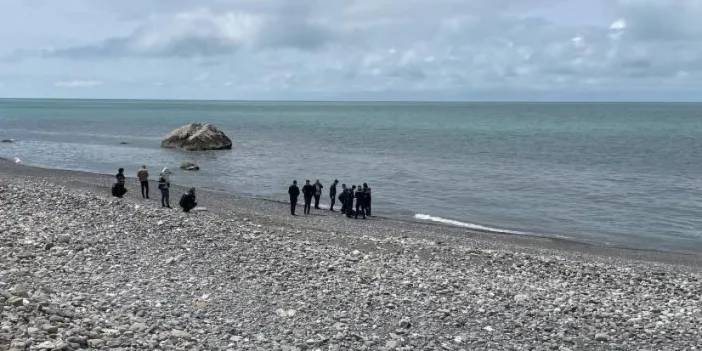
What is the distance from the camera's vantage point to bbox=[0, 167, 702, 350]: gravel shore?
508 inches

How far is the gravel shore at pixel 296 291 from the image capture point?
12891 mm

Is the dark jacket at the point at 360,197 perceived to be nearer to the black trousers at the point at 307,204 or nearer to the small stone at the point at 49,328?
the black trousers at the point at 307,204

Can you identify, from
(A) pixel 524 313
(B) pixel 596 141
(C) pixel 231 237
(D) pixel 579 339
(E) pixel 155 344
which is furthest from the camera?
(B) pixel 596 141

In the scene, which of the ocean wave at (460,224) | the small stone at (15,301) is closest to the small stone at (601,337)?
the small stone at (15,301)

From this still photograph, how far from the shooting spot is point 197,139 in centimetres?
7050

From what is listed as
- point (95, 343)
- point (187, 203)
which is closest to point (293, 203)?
point (187, 203)

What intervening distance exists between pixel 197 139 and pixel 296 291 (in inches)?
2227

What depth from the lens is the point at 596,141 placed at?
99.9 m

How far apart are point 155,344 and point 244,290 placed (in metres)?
4.53

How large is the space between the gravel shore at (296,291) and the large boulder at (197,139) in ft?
148

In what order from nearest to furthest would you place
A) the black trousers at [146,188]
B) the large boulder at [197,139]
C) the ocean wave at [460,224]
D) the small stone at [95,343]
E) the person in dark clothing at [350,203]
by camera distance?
the small stone at [95,343] → the black trousers at [146,188] → the ocean wave at [460,224] → the person in dark clothing at [350,203] → the large boulder at [197,139]

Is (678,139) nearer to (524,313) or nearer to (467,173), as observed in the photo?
(467,173)

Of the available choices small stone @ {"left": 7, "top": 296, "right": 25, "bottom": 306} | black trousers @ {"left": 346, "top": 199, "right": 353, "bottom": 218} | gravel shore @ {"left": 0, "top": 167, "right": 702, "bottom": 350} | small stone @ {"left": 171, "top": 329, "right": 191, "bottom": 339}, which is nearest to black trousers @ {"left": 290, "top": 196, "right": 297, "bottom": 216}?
black trousers @ {"left": 346, "top": 199, "right": 353, "bottom": 218}

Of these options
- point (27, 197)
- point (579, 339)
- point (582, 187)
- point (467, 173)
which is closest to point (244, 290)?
point (579, 339)
